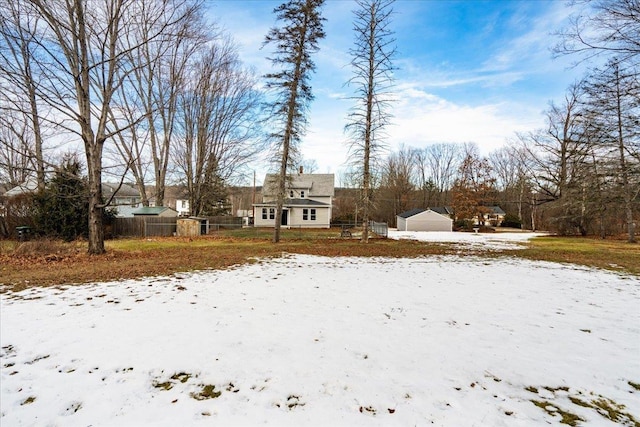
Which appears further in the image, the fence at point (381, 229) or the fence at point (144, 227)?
the fence at point (381, 229)

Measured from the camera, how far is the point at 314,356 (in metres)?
3.42

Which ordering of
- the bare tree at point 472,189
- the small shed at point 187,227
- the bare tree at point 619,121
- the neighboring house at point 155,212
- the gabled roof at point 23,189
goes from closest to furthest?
the bare tree at point 619,121 → the gabled roof at point 23,189 → the small shed at point 187,227 → the neighboring house at point 155,212 → the bare tree at point 472,189

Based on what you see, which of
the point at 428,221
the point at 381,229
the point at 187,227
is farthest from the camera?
the point at 428,221

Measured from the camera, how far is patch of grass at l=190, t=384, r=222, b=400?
104 inches

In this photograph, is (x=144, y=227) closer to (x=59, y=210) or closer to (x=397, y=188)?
(x=59, y=210)

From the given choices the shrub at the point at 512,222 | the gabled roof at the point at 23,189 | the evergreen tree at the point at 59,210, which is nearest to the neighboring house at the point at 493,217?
the shrub at the point at 512,222

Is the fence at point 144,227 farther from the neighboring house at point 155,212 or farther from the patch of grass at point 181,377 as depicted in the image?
the patch of grass at point 181,377

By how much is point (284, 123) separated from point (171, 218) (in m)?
11.7

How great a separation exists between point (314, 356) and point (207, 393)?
1.21 metres

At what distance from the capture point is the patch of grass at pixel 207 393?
2.64 m

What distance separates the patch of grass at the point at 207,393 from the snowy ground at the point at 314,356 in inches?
0.6

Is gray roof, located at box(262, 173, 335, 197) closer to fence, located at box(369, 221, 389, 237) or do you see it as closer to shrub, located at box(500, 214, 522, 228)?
fence, located at box(369, 221, 389, 237)

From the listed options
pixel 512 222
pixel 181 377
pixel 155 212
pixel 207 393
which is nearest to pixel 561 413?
pixel 207 393

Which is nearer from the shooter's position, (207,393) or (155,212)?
(207,393)
